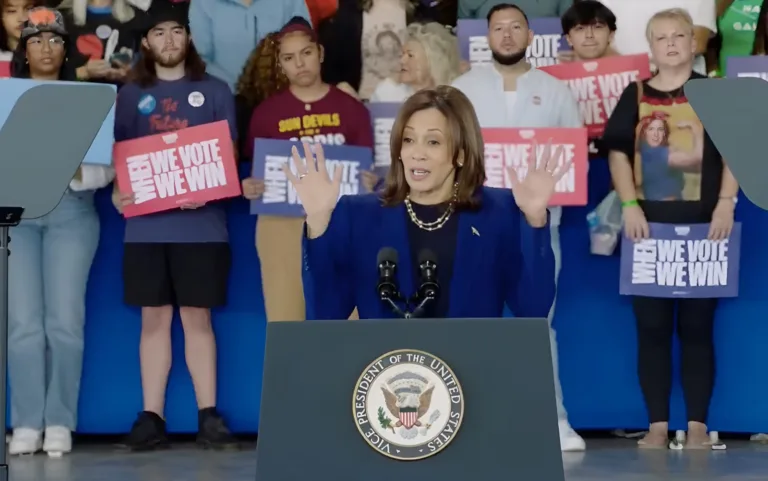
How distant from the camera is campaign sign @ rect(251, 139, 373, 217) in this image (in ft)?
19.0

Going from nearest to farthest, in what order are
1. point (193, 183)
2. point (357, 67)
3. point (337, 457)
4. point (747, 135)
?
1. point (337, 457)
2. point (747, 135)
3. point (193, 183)
4. point (357, 67)

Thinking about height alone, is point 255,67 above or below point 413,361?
above

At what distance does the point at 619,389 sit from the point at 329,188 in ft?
9.93

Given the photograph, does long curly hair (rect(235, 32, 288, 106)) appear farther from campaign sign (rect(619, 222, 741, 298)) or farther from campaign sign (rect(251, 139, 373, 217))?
campaign sign (rect(619, 222, 741, 298))

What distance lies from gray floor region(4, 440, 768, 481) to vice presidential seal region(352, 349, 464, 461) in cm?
258

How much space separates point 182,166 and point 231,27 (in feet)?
2.67

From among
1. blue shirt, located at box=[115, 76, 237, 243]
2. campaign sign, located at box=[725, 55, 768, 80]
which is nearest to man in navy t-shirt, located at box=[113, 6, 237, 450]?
blue shirt, located at box=[115, 76, 237, 243]

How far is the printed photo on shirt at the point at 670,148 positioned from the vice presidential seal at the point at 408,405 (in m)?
3.48

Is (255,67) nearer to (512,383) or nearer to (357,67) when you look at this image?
(357,67)

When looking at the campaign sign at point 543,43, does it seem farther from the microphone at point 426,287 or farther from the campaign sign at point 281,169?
the microphone at point 426,287

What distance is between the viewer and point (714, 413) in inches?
240

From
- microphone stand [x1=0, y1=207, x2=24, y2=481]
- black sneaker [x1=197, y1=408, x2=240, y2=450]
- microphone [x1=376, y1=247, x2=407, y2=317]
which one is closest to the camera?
microphone [x1=376, y1=247, x2=407, y2=317]

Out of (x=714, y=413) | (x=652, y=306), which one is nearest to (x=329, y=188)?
(x=652, y=306)

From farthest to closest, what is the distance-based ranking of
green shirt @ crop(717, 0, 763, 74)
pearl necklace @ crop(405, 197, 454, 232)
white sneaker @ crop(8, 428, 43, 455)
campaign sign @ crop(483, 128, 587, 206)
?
green shirt @ crop(717, 0, 763, 74), white sneaker @ crop(8, 428, 43, 455), campaign sign @ crop(483, 128, 587, 206), pearl necklace @ crop(405, 197, 454, 232)
